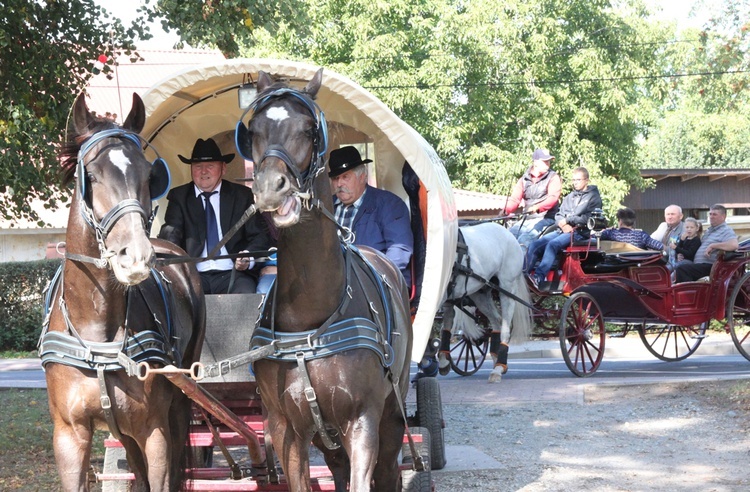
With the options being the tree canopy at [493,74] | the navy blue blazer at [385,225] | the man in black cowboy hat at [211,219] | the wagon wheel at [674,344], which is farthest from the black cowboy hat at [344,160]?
the tree canopy at [493,74]

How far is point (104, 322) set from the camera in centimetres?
457

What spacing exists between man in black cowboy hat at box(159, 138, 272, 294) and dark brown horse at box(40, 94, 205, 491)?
4.87 feet

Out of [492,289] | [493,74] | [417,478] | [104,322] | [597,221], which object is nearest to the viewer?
[104,322]

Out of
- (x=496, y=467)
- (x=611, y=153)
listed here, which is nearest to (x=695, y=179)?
(x=611, y=153)

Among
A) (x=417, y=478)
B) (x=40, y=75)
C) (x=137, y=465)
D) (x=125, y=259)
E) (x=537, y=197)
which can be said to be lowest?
(x=417, y=478)

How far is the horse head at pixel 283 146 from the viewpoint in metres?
4.01

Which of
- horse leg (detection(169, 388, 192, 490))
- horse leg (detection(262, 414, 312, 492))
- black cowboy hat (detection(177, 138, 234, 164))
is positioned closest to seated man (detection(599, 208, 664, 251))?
black cowboy hat (detection(177, 138, 234, 164))

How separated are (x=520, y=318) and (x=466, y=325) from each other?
0.84m

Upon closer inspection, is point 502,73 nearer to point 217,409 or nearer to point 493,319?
point 493,319

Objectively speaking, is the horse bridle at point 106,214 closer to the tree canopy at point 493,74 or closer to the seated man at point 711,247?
the seated man at point 711,247

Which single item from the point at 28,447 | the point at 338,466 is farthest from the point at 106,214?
the point at 28,447

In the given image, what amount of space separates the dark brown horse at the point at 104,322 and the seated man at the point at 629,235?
29.3 ft

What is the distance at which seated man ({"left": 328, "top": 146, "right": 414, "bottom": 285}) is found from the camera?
632 centimetres

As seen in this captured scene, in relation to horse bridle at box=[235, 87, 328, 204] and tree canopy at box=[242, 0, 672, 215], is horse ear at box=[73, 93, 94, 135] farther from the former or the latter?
tree canopy at box=[242, 0, 672, 215]
